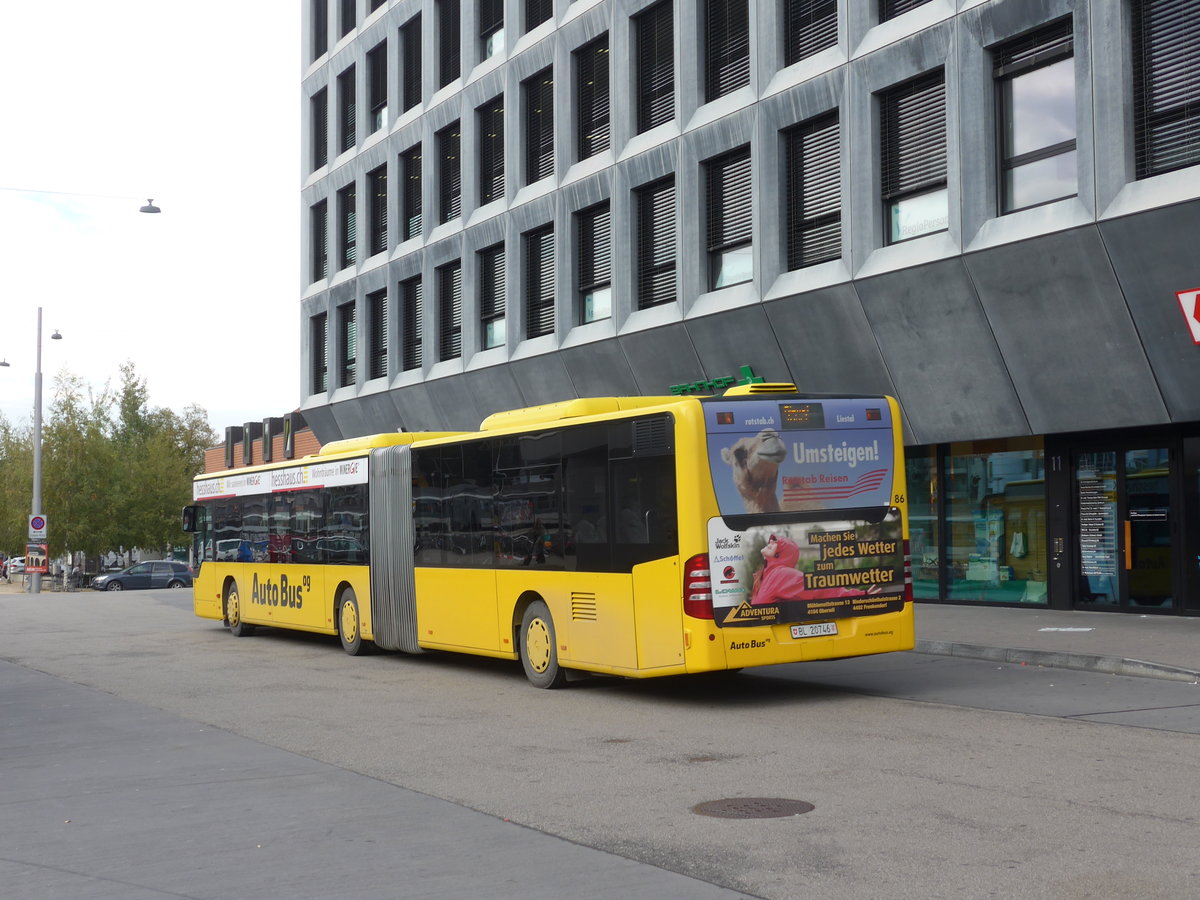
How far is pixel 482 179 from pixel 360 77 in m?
8.38

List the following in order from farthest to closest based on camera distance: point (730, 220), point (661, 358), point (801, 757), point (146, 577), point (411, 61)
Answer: point (146, 577) → point (411, 61) → point (661, 358) → point (730, 220) → point (801, 757)

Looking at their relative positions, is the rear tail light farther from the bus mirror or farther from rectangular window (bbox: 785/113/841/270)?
the bus mirror

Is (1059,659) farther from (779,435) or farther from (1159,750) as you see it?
(1159,750)

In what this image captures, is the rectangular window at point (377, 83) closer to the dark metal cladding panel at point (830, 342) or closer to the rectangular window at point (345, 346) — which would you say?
the rectangular window at point (345, 346)

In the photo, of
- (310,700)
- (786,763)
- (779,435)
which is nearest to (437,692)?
(310,700)

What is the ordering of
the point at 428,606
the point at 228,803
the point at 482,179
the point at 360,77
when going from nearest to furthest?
the point at 228,803
the point at 428,606
the point at 482,179
the point at 360,77

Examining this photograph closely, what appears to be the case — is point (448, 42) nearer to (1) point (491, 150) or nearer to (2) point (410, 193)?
(2) point (410, 193)

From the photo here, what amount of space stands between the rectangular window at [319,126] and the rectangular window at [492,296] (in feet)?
37.3

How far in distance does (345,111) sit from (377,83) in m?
2.28

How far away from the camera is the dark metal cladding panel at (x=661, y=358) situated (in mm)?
24891

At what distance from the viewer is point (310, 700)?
44.4 feet

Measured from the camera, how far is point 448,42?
34.0 m

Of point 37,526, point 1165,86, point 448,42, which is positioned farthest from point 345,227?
point 1165,86

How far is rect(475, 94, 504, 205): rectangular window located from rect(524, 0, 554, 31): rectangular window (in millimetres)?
1797
